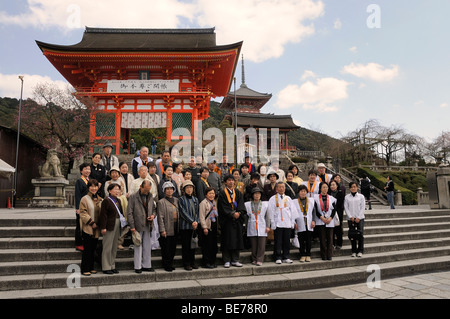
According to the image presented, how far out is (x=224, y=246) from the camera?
5551 millimetres

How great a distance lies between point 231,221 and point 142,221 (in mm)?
1637

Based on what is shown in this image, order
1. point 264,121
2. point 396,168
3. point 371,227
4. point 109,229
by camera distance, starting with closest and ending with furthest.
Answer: point 109,229 < point 371,227 < point 396,168 < point 264,121

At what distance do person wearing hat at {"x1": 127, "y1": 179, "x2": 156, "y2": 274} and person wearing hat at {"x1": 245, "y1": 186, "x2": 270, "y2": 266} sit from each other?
1.89 meters

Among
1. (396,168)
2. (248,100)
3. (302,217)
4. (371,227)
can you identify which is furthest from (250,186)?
(248,100)

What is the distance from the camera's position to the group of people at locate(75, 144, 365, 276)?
16.5ft

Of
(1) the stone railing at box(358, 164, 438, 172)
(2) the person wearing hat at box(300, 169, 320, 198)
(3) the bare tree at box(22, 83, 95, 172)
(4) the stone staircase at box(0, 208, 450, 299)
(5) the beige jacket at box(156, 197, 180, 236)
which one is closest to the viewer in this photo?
(4) the stone staircase at box(0, 208, 450, 299)

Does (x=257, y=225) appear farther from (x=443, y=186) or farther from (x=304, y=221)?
(x=443, y=186)

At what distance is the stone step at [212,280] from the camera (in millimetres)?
4484

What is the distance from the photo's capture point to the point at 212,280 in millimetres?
5070

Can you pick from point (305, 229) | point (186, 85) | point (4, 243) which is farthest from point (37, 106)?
point (305, 229)

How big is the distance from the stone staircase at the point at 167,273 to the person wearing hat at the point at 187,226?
0.69ft

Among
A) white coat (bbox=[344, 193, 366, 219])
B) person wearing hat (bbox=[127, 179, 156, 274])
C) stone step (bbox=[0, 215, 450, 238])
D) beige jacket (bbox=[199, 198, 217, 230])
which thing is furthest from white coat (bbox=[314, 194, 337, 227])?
person wearing hat (bbox=[127, 179, 156, 274])

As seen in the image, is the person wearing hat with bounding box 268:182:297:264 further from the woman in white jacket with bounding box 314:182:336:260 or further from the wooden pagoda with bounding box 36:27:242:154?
the wooden pagoda with bounding box 36:27:242:154

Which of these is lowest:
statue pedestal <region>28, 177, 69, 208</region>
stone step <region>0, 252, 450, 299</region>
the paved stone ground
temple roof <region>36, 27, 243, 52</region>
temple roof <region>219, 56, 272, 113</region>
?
the paved stone ground
